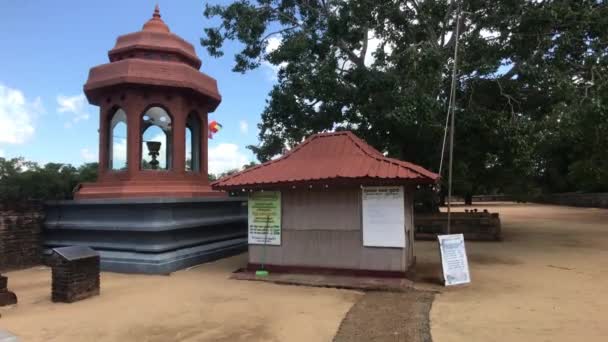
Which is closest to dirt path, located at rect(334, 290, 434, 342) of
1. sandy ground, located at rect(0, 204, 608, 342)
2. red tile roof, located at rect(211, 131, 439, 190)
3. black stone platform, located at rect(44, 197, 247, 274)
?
sandy ground, located at rect(0, 204, 608, 342)

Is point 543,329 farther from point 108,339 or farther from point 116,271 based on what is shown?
point 116,271

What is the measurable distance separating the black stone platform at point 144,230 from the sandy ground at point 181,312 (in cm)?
86

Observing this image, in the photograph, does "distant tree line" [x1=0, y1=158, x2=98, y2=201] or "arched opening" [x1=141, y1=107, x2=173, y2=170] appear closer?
"arched opening" [x1=141, y1=107, x2=173, y2=170]

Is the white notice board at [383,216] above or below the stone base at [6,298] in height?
above

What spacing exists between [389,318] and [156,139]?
7620 mm

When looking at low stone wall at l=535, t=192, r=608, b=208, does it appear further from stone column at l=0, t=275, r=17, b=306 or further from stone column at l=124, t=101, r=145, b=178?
stone column at l=0, t=275, r=17, b=306

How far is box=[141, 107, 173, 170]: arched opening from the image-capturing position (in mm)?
10859

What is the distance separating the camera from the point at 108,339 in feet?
16.8

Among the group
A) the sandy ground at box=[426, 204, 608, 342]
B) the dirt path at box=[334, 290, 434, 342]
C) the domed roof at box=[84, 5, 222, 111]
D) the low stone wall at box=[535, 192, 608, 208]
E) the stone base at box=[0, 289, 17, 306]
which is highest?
the domed roof at box=[84, 5, 222, 111]

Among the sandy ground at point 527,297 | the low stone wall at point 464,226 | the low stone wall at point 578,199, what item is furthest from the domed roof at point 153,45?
the low stone wall at point 578,199

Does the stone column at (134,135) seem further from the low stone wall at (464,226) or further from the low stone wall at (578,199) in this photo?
the low stone wall at (578,199)

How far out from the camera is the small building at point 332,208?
26.3ft

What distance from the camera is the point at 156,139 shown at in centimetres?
1112

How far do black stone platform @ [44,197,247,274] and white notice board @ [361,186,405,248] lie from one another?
13.2ft
